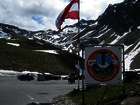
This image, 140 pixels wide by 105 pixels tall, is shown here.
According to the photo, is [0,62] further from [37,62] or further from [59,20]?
[59,20]

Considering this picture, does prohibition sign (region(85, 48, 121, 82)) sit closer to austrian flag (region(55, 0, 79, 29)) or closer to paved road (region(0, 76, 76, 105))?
austrian flag (region(55, 0, 79, 29))

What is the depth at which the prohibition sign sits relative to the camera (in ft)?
52.5

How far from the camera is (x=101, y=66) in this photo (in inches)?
626

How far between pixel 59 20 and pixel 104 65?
24.1 feet

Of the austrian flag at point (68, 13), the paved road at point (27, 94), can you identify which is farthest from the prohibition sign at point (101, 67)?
the paved road at point (27, 94)

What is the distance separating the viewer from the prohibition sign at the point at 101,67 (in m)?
16.0

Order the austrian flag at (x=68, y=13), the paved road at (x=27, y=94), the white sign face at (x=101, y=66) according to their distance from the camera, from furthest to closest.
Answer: the paved road at (x=27, y=94), the austrian flag at (x=68, y=13), the white sign face at (x=101, y=66)

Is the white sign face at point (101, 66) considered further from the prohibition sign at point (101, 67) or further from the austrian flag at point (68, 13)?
the austrian flag at point (68, 13)

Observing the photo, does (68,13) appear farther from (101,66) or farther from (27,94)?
(27,94)

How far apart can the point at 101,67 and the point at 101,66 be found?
0.13ft

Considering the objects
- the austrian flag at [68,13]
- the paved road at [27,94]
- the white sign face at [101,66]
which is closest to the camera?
the white sign face at [101,66]

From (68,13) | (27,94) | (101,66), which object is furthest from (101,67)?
(27,94)

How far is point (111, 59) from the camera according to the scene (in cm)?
1608

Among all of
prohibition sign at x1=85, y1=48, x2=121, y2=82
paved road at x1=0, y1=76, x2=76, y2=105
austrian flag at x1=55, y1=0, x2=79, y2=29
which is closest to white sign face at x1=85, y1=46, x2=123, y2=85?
prohibition sign at x1=85, y1=48, x2=121, y2=82
